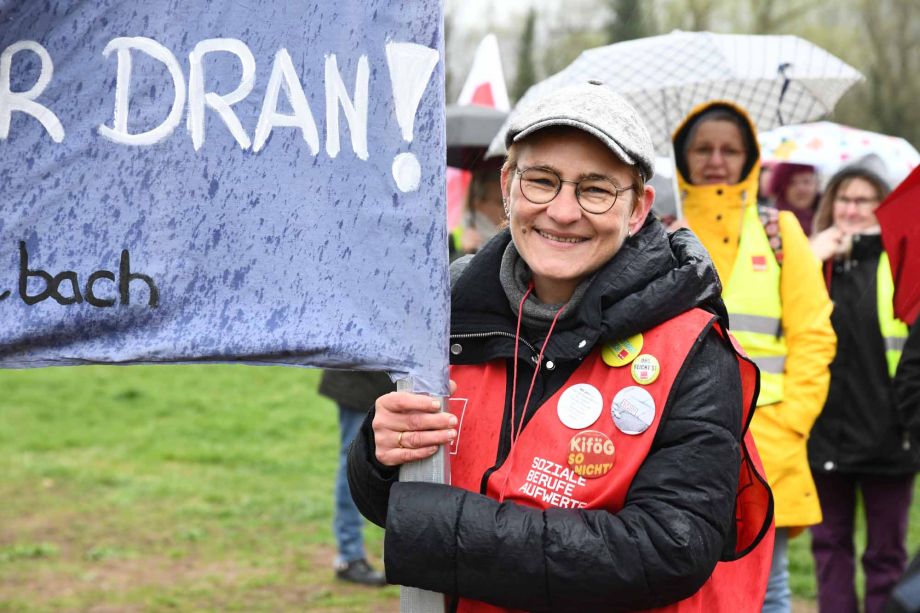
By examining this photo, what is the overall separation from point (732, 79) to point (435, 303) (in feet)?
11.5

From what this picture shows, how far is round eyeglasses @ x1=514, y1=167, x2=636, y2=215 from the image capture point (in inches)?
85.7

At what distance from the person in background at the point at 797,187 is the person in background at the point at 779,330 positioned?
330 centimetres

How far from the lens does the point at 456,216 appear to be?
7.54 metres

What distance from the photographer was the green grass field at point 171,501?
5.80 meters

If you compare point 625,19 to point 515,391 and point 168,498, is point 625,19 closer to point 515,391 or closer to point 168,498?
point 168,498

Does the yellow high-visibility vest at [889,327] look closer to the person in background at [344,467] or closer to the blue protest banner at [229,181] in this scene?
the person in background at [344,467]

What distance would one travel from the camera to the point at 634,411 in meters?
2.05

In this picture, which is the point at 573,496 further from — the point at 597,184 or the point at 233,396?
the point at 233,396

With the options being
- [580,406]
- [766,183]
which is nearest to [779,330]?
[580,406]

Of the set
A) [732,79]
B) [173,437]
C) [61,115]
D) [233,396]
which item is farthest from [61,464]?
[61,115]

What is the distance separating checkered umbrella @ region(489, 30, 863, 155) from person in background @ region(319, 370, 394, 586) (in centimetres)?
127

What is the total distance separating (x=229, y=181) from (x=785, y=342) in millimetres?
2510

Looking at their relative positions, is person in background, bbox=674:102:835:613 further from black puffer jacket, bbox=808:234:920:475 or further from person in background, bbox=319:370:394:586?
person in background, bbox=319:370:394:586

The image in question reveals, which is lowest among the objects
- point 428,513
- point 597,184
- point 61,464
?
point 61,464
